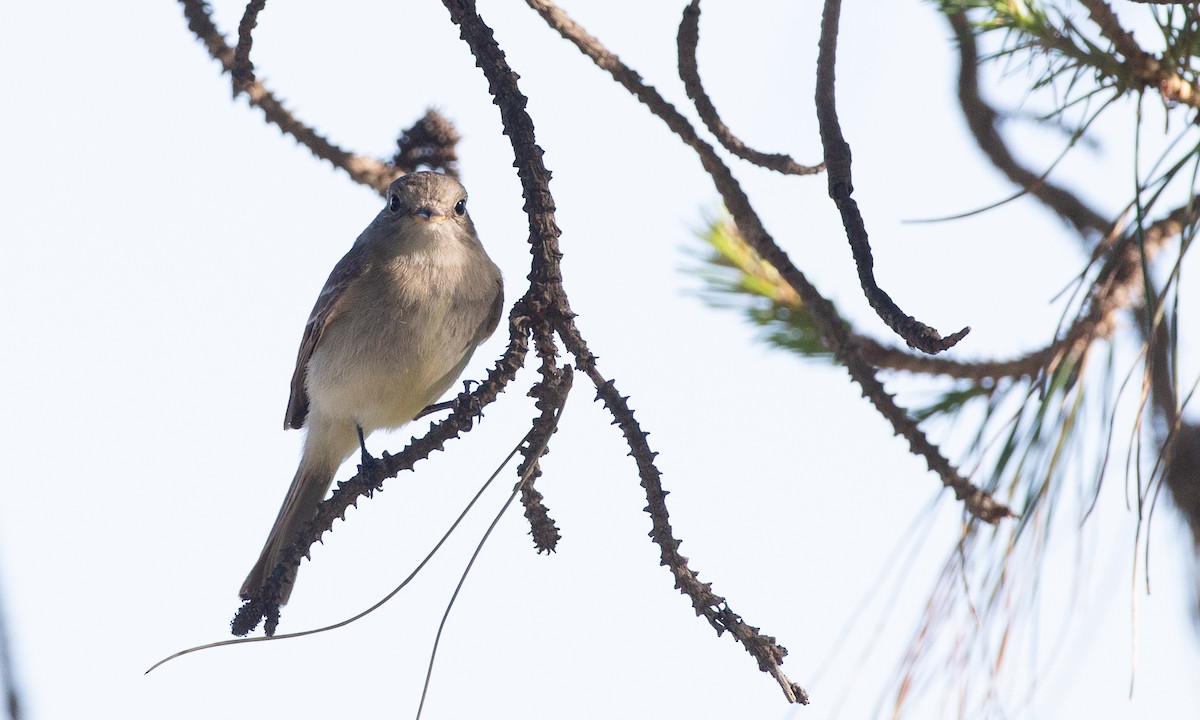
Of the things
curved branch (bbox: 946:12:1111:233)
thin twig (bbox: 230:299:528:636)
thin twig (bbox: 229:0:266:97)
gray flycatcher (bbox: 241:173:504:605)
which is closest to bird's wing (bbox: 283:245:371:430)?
gray flycatcher (bbox: 241:173:504:605)

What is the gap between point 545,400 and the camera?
2.31 m

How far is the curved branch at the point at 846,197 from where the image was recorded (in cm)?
186

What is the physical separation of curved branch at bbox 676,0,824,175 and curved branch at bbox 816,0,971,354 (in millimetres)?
312

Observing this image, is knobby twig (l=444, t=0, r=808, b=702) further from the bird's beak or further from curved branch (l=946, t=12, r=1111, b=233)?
the bird's beak

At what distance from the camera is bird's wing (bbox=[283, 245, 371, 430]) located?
4.49 m

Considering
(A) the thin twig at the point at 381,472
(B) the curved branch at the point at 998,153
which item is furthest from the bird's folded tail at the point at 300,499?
(B) the curved branch at the point at 998,153

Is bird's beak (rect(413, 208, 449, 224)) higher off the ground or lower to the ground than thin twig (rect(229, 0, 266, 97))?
higher

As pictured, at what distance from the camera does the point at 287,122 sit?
334 centimetres

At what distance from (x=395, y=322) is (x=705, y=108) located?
1690 mm

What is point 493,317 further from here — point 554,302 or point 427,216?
point 554,302

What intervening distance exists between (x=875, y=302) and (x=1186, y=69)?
1069 millimetres

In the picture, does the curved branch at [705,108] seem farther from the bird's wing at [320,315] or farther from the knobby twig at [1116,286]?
the bird's wing at [320,315]

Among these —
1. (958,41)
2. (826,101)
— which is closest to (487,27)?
(826,101)

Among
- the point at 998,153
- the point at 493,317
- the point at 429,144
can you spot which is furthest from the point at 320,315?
the point at 998,153
